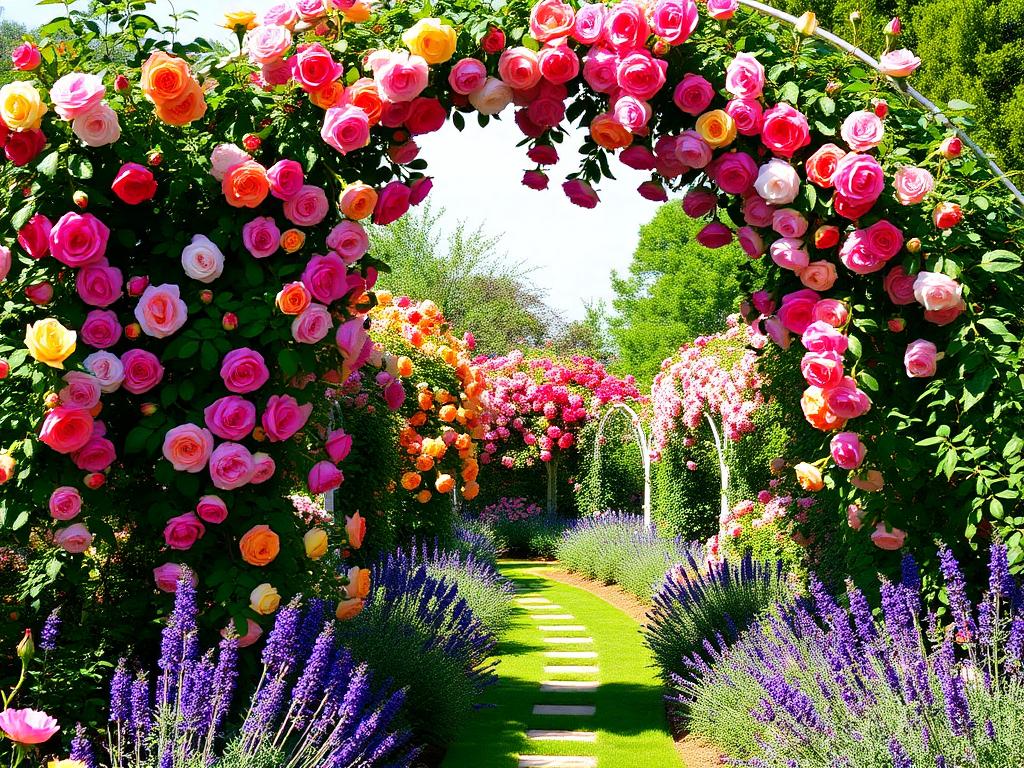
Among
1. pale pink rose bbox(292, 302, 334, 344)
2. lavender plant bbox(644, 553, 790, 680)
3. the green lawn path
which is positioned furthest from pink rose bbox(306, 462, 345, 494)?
lavender plant bbox(644, 553, 790, 680)

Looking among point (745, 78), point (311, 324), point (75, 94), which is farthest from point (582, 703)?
point (75, 94)

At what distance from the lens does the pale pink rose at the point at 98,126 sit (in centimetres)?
319

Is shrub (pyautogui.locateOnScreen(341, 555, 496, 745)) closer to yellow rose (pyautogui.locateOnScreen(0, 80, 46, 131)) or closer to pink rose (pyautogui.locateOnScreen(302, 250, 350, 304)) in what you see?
pink rose (pyautogui.locateOnScreen(302, 250, 350, 304))

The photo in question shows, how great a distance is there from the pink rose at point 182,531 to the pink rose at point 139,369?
448mm

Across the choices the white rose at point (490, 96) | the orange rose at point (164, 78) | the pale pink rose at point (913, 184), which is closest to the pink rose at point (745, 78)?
the pale pink rose at point (913, 184)

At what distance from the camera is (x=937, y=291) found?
3.37m

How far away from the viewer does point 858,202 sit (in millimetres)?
3480

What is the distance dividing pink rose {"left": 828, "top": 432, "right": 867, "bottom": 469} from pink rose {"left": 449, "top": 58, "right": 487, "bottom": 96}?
1.85m

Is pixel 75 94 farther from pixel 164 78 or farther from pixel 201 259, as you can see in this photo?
pixel 201 259

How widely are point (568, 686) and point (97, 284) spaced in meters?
4.17

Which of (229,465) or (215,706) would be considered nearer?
(215,706)

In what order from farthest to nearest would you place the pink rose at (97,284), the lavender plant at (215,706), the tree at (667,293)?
the tree at (667,293) → the pink rose at (97,284) → the lavender plant at (215,706)

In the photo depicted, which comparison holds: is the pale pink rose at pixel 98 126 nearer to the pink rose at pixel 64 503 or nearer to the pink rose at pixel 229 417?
the pink rose at pixel 229 417

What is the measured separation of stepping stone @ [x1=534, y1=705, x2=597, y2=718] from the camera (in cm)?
561
